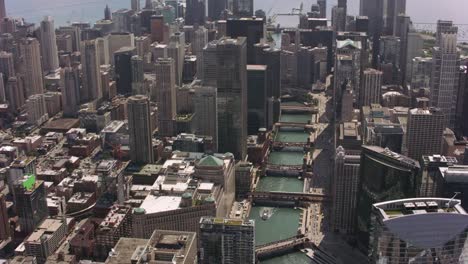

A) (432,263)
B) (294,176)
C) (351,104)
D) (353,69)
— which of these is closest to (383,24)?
(353,69)

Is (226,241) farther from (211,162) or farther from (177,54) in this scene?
(177,54)

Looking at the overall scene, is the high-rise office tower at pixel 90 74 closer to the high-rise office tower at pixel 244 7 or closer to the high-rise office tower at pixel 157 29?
the high-rise office tower at pixel 157 29

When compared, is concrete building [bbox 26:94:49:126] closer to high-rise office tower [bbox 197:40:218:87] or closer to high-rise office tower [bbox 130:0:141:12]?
high-rise office tower [bbox 197:40:218:87]

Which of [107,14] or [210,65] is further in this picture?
[107,14]

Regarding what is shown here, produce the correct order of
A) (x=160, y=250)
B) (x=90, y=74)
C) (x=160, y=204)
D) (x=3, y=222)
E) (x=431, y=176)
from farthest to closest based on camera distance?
(x=90, y=74) → (x=3, y=222) → (x=160, y=204) → (x=431, y=176) → (x=160, y=250)

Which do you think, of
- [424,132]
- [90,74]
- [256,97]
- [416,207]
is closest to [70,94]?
[90,74]

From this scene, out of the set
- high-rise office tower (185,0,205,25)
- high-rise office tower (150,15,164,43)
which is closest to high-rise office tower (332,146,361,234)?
high-rise office tower (150,15,164,43)

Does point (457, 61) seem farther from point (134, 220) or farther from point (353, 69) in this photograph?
point (134, 220)
